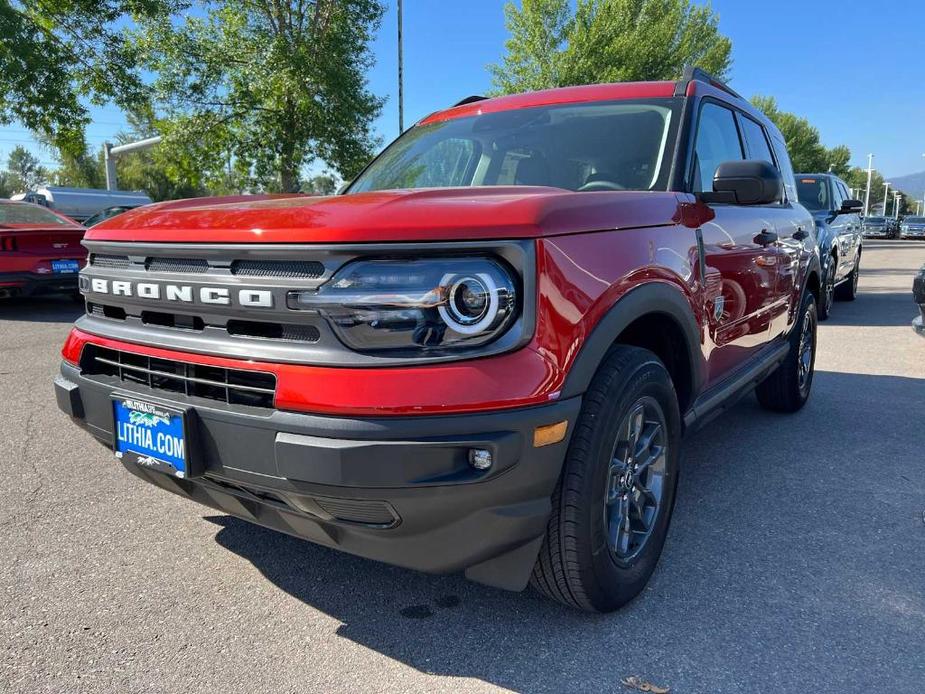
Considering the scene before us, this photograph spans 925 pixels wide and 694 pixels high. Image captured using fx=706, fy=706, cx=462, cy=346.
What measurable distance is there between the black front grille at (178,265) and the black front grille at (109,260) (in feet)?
0.54

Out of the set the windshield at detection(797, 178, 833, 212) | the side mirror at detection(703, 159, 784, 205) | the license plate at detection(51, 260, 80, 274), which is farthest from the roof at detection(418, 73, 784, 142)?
the windshield at detection(797, 178, 833, 212)

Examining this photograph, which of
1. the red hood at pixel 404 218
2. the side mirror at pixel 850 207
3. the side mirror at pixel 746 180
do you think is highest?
the side mirror at pixel 850 207

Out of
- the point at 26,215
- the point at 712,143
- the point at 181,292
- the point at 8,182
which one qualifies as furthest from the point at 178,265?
the point at 8,182

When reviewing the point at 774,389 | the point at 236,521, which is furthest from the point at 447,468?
the point at 774,389

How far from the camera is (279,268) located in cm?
185

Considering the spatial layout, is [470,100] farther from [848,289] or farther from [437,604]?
[848,289]

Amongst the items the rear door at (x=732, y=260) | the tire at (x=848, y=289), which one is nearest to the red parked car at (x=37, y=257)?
the rear door at (x=732, y=260)

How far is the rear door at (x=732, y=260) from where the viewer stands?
292 cm

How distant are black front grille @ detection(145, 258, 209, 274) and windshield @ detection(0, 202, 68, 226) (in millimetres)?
8113

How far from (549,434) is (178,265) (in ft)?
3.92

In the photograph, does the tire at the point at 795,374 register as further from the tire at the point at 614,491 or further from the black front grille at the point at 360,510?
the black front grille at the point at 360,510

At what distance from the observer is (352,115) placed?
1370 cm

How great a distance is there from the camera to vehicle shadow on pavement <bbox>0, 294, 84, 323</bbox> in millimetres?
8789

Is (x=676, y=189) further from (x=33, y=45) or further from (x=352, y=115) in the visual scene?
(x=33, y=45)
